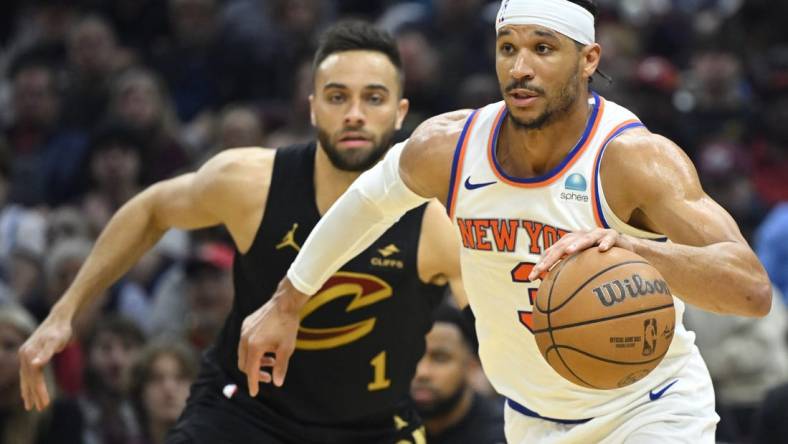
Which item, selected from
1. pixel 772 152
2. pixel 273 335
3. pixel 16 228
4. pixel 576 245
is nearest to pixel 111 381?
pixel 16 228

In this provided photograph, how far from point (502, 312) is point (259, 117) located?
6583mm

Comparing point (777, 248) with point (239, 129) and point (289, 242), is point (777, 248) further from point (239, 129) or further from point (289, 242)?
point (289, 242)

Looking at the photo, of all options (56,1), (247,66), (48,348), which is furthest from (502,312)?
(56,1)

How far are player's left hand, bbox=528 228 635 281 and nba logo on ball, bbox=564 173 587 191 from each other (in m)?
0.56

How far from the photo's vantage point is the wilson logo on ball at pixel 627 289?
→ 406 cm

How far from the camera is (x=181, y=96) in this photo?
12523 mm

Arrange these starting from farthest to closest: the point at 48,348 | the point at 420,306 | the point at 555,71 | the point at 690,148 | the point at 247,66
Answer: the point at 247,66
the point at 690,148
the point at 420,306
the point at 48,348
the point at 555,71

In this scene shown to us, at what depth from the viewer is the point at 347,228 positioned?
17.4ft

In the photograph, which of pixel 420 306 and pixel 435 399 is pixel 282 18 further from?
pixel 420 306

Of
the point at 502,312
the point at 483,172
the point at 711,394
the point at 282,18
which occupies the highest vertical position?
the point at 282,18

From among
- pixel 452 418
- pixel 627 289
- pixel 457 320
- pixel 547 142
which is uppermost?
pixel 547 142

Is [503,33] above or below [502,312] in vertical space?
above

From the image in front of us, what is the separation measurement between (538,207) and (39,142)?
316 inches

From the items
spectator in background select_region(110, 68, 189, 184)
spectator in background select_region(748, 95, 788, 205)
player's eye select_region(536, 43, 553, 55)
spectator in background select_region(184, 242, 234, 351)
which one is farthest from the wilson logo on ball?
spectator in background select_region(110, 68, 189, 184)
